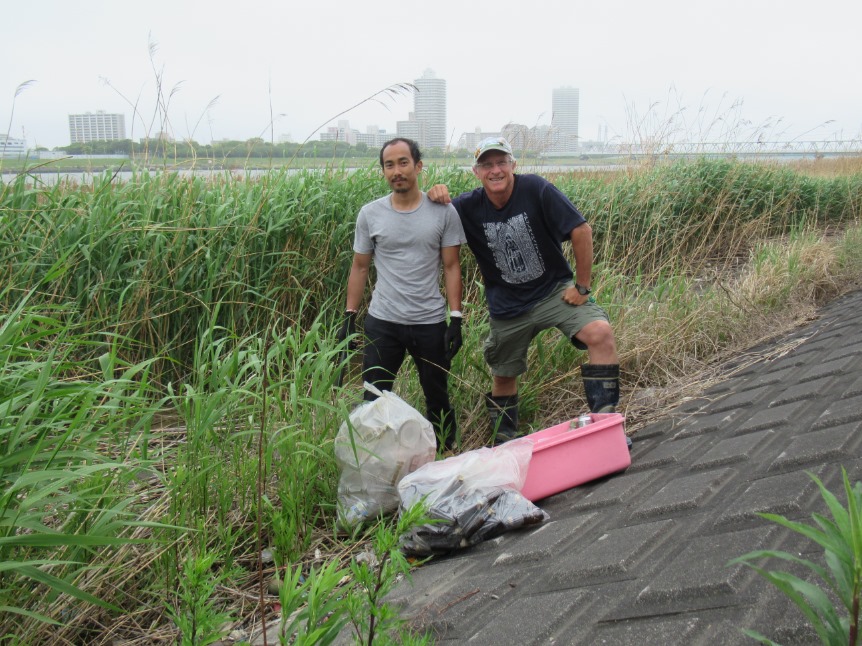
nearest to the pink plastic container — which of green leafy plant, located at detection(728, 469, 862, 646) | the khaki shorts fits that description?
the khaki shorts

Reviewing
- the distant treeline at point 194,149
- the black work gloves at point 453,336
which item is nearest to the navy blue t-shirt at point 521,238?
the black work gloves at point 453,336

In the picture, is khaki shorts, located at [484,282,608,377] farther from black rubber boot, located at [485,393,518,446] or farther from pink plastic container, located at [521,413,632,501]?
pink plastic container, located at [521,413,632,501]

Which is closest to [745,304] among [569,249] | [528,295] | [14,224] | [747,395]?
[569,249]

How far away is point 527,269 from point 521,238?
157 millimetres

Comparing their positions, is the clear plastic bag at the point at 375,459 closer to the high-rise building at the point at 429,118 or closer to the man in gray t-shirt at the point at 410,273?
the man in gray t-shirt at the point at 410,273

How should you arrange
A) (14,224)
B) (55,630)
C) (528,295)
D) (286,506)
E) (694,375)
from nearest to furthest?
1. (55,630)
2. (286,506)
3. (528,295)
4. (14,224)
5. (694,375)

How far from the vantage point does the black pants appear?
3668mm

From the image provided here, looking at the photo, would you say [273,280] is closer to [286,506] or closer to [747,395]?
[286,506]

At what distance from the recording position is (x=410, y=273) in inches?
143

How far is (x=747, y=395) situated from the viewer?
3.77 m

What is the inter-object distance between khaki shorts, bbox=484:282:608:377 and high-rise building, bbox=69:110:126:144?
294 centimetres

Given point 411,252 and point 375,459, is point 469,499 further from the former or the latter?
point 411,252

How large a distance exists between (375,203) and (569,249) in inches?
100

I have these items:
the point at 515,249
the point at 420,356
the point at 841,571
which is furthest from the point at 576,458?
the point at 841,571
